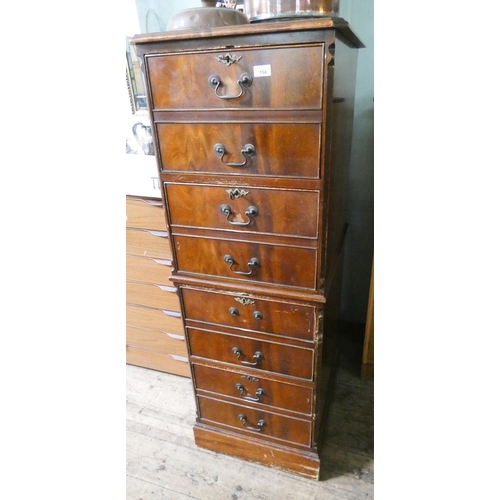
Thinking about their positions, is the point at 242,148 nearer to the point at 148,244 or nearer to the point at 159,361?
the point at 148,244

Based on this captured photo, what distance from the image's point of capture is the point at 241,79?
0.84m

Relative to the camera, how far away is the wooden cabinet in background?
4.78 feet

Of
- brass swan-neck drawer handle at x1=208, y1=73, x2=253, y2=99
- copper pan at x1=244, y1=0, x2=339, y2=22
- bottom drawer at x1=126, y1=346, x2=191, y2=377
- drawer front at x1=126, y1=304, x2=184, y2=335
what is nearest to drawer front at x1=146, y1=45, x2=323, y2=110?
brass swan-neck drawer handle at x1=208, y1=73, x2=253, y2=99

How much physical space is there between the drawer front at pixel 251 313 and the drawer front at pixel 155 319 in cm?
44

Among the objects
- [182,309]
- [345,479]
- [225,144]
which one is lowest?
[345,479]

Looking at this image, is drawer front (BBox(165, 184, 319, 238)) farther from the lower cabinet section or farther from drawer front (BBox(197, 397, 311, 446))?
the lower cabinet section

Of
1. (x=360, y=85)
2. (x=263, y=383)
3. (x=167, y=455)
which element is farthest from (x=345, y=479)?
(x=360, y=85)

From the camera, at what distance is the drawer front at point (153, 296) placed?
157 cm

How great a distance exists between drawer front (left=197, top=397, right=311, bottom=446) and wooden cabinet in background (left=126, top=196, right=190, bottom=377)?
0.32 m

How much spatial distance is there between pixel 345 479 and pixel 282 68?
1.30 m

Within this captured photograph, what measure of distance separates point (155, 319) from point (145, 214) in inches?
19.3

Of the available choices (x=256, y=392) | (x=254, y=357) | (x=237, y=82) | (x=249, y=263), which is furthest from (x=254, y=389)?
(x=237, y=82)
